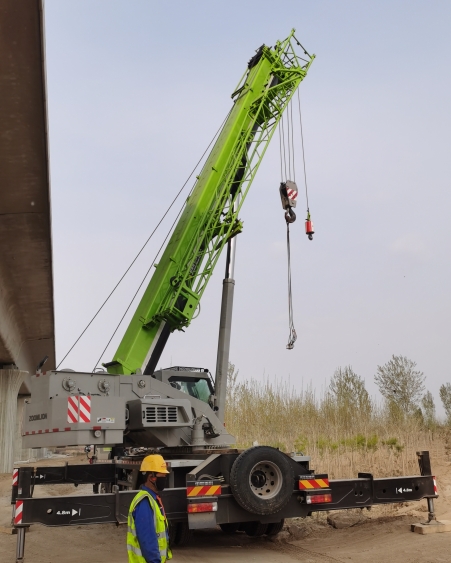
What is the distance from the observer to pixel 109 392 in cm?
902

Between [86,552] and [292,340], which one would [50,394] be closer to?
[86,552]

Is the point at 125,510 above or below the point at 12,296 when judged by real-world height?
below

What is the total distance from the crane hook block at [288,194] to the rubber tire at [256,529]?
632 centimetres

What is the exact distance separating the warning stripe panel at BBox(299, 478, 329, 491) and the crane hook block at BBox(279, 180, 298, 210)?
6.00 metres

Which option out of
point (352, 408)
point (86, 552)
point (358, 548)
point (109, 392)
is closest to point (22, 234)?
point (109, 392)

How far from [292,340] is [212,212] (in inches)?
115

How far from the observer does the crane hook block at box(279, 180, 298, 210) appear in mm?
12289

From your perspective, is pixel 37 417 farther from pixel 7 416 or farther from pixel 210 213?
pixel 7 416

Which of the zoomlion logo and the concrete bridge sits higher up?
the concrete bridge

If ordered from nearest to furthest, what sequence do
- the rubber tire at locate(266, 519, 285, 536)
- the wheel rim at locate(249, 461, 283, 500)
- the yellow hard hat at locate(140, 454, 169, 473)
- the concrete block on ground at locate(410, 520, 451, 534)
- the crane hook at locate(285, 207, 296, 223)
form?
the yellow hard hat at locate(140, 454, 169, 473)
the wheel rim at locate(249, 461, 283, 500)
the concrete block on ground at locate(410, 520, 451, 534)
the rubber tire at locate(266, 519, 285, 536)
the crane hook at locate(285, 207, 296, 223)

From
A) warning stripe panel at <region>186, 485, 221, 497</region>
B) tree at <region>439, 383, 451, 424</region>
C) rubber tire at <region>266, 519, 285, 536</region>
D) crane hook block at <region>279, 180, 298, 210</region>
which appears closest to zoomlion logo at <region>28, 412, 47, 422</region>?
warning stripe panel at <region>186, 485, 221, 497</region>

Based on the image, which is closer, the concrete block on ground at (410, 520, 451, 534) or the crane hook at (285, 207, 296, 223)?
the concrete block on ground at (410, 520, 451, 534)

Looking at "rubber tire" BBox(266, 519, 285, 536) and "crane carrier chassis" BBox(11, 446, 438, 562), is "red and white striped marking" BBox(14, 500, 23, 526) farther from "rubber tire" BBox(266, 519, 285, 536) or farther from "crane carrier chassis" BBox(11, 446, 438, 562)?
"rubber tire" BBox(266, 519, 285, 536)

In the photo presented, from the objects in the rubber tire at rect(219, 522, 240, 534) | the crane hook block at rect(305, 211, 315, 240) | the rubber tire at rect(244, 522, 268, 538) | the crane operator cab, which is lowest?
the rubber tire at rect(219, 522, 240, 534)
